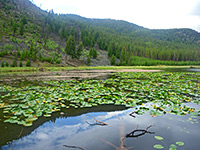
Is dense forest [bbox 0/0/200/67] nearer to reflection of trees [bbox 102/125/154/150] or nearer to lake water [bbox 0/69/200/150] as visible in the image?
lake water [bbox 0/69/200/150]

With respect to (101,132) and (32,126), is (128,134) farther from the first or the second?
(32,126)

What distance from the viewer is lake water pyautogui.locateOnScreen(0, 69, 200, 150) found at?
407 centimetres

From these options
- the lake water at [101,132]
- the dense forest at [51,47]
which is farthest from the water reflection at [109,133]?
the dense forest at [51,47]

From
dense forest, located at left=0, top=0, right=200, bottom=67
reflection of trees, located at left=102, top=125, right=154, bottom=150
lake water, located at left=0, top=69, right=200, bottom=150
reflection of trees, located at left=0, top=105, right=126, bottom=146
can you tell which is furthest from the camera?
dense forest, located at left=0, top=0, right=200, bottom=67

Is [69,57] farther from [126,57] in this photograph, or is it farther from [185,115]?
[185,115]

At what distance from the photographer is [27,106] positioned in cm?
692

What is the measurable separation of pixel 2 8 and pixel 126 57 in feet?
327

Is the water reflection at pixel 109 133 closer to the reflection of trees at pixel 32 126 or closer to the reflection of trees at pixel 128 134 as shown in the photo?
the reflection of trees at pixel 128 134

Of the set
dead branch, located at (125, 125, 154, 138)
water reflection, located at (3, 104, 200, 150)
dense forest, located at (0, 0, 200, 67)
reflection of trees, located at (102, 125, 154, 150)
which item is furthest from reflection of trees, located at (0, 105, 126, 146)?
dense forest, located at (0, 0, 200, 67)

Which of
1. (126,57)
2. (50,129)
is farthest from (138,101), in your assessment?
(126,57)

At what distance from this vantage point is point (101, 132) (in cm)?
485

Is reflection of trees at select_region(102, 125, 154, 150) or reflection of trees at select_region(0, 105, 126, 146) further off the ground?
reflection of trees at select_region(102, 125, 154, 150)

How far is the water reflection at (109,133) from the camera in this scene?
4082mm

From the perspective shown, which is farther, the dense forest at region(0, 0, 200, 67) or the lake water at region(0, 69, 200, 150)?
the dense forest at region(0, 0, 200, 67)
